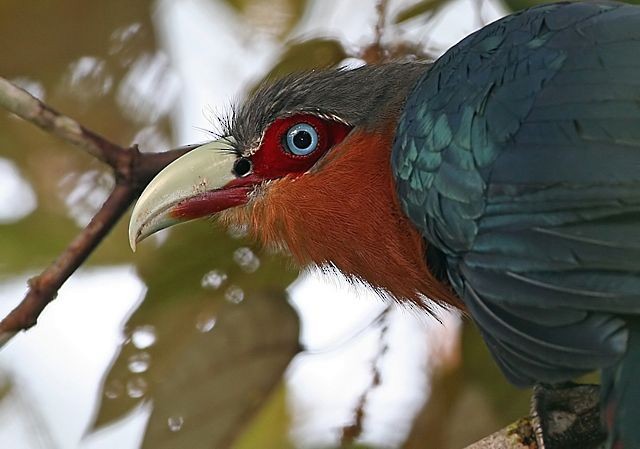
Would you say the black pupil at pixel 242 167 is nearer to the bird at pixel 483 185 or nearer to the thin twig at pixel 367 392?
the bird at pixel 483 185

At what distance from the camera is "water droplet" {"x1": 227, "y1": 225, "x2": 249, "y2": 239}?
347 centimetres

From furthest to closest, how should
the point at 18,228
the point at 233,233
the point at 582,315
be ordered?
the point at 18,228
the point at 233,233
the point at 582,315

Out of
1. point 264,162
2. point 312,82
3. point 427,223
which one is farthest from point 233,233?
point 427,223

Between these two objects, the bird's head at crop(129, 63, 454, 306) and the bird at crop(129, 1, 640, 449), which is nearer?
the bird at crop(129, 1, 640, 449)

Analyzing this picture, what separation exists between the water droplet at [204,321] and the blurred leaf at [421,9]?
45.2 inches

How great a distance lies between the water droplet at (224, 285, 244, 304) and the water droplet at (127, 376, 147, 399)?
38 cm

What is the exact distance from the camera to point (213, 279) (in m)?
3.64

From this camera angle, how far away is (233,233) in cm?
354

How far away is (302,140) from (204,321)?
2.21 ft

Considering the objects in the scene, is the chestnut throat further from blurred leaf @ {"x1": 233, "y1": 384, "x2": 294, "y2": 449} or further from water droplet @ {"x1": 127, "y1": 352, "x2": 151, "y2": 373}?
blurred leaf @ {"x1": 233, "y1": 384, "x2": 294, "y2": 449}

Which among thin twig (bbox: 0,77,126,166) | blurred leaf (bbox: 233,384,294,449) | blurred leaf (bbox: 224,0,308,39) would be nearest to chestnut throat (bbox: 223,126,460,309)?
thin twig (bbox: 0,77,126,166)

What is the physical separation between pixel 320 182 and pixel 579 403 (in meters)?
0.95

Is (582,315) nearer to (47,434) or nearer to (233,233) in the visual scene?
(233,233)

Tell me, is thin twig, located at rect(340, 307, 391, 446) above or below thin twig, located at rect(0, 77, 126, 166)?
below
